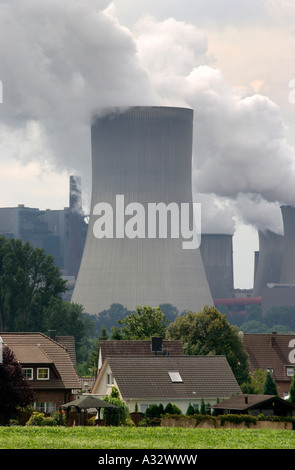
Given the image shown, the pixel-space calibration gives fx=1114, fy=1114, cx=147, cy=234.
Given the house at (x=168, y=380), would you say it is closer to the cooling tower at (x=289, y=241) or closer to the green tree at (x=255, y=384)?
the green tree at (x=255, y=384)

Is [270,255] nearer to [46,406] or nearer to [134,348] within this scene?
[134,348]

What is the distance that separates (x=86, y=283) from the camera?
102 m

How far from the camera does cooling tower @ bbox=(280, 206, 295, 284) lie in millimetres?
135875

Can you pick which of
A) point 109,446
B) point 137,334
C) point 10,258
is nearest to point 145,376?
point 137,334

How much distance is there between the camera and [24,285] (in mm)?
74188

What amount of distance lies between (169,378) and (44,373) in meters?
4.80

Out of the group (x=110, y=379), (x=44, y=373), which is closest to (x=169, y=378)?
(x=110, y=379)

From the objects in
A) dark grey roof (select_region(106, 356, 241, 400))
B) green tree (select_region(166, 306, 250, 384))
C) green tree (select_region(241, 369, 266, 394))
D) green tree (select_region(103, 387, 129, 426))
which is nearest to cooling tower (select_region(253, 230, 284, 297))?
green tree (select_region(241, 369, 266, 394))

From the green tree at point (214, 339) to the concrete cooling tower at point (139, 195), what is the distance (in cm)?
3978

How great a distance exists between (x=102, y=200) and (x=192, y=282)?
1123cm

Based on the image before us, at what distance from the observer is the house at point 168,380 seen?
1649 inches

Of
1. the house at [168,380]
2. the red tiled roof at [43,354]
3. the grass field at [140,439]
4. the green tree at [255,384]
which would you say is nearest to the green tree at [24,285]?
the green tree at [255,384]

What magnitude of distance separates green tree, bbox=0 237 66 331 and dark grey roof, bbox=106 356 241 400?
29.2 m
